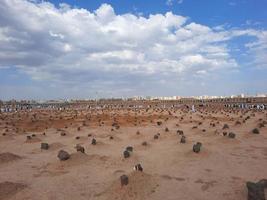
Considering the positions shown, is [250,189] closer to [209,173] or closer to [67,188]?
[209,173]

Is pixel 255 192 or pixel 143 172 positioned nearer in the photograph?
pixel 255 192

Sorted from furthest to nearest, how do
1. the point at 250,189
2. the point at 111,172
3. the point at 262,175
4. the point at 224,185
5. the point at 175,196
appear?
the point at 111,172 → the point at 262,175 → the point at 224,185 → the point at 175,196 → the point at 250,189

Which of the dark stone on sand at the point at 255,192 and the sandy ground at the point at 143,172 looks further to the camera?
the sandy ground at the point at 143,172

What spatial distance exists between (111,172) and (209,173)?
Answer: 486 cm

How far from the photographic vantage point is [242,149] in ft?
76.7

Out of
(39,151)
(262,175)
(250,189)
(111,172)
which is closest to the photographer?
(250,189)

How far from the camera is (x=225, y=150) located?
23.2 m

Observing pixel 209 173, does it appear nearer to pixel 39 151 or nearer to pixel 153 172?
pixel 153 172

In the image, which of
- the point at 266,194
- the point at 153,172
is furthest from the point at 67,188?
the point at 266,194

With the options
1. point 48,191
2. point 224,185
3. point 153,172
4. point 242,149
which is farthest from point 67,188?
point 242,149

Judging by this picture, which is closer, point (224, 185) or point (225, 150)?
point (224, 185)

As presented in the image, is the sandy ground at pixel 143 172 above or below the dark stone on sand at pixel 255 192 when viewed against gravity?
below

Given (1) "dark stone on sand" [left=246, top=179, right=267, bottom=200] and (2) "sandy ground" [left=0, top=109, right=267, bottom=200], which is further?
(2) "sandy ground" [left=0, top=109, right=267, bottom=200]

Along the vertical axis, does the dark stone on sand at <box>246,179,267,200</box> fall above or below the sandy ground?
above
